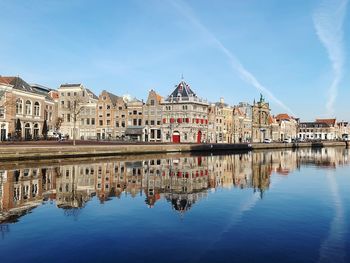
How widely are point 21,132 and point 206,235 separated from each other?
254 feet

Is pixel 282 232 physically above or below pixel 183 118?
below

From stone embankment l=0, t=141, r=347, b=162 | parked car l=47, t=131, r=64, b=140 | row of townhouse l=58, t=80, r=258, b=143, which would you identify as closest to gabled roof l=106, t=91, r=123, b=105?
row of townhouse l=58, t=80, r=258, b=143

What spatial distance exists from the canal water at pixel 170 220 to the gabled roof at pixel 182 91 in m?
80.4

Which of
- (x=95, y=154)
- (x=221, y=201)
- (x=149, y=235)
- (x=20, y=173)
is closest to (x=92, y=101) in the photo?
(x=95, y=154)

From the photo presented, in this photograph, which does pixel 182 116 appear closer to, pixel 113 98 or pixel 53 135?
pixel 113 98

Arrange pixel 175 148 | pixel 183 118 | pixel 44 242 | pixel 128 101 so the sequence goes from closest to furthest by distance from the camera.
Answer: pixel 44 242 < pixel 175 148 < pixel 183 118 < pixel 128 101

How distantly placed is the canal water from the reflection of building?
76.9m

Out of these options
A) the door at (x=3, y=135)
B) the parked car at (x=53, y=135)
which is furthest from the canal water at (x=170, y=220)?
the parked car at (x=53, y=135)

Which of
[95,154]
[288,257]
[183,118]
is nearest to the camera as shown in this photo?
[288,257]

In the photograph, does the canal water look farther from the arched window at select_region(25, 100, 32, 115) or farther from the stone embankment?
the arched window at select_region(25, 100, 32, 115)

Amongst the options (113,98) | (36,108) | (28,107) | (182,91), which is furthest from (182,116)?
(28,107)

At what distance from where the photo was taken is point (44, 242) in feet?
52.4

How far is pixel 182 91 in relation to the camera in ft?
381

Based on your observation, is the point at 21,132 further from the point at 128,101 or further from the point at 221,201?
the point at 221,201
